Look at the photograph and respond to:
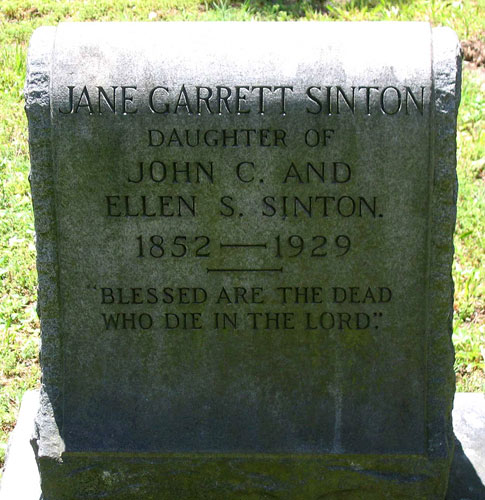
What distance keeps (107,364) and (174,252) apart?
49 cm

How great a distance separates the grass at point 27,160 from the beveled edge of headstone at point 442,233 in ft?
3.85

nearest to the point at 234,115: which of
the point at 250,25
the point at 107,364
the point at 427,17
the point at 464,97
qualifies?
the point at 250,25

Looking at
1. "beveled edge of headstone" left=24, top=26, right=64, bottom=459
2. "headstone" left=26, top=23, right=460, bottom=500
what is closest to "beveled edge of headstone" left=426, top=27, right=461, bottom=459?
"headstone" left=26, top=23, right=460, bottom=500

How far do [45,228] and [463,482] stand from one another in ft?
6.12

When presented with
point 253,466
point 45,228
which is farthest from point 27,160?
point 253,466

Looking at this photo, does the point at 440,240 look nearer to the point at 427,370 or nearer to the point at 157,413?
the point at 427,370

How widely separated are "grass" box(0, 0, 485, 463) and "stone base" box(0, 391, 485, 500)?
21cm

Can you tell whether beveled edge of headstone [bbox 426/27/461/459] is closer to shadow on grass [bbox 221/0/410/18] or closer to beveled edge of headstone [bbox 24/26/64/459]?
beveled edge of headstone [bbox 24/26/64/459]

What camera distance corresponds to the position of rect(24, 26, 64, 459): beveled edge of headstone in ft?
9.88

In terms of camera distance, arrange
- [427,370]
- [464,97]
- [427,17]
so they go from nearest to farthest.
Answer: [427,370] < [464,97] < [427,17]

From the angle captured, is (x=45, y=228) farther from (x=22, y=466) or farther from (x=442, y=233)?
(x=442, y=233)

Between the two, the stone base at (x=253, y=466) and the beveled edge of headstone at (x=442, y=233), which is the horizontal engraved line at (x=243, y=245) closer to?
the beveled edge of headstone at (x=442, y=233)

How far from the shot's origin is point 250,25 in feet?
10.3

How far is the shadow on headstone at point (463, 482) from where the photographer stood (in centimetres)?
343
